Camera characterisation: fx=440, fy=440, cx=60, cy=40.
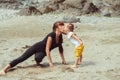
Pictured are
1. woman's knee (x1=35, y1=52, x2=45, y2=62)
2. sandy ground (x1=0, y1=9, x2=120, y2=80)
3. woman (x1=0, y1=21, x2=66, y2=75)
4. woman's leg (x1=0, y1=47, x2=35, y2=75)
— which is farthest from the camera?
woman's knee (x1=35, y1=52, x2=45, y2=62)

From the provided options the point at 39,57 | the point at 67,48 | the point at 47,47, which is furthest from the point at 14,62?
the point at 67,48

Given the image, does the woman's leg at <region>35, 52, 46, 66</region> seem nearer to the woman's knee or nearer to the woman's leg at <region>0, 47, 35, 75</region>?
the woman's knee

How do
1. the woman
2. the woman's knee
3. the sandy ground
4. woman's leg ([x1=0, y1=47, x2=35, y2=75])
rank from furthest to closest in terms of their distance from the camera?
the woman's knee < the woman < woman's leg ([x1=0, y1=47, x2=35, y2=75]) < the sandy ground

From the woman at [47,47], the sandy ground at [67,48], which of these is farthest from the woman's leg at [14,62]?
the sandy ground at [67,48]

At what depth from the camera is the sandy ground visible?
362 inches

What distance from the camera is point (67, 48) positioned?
42.8 feet

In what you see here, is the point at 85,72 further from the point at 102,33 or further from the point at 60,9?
the point at 60,9

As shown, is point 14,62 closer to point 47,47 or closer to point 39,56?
point 39,56

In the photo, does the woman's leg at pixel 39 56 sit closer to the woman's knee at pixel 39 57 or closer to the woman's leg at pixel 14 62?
the woman's knee at pixel 39 57

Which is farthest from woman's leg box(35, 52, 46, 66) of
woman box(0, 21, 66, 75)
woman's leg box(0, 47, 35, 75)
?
woman's leg box(0, 47, 35, 75)

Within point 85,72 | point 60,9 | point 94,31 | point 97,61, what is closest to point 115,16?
point 60,9

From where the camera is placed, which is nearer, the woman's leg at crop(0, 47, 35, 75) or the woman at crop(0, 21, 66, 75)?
the woman's leg at crop(0, 47, 35, 75)

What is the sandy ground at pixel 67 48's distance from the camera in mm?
9188

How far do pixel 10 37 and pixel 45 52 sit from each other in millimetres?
→ 5887
